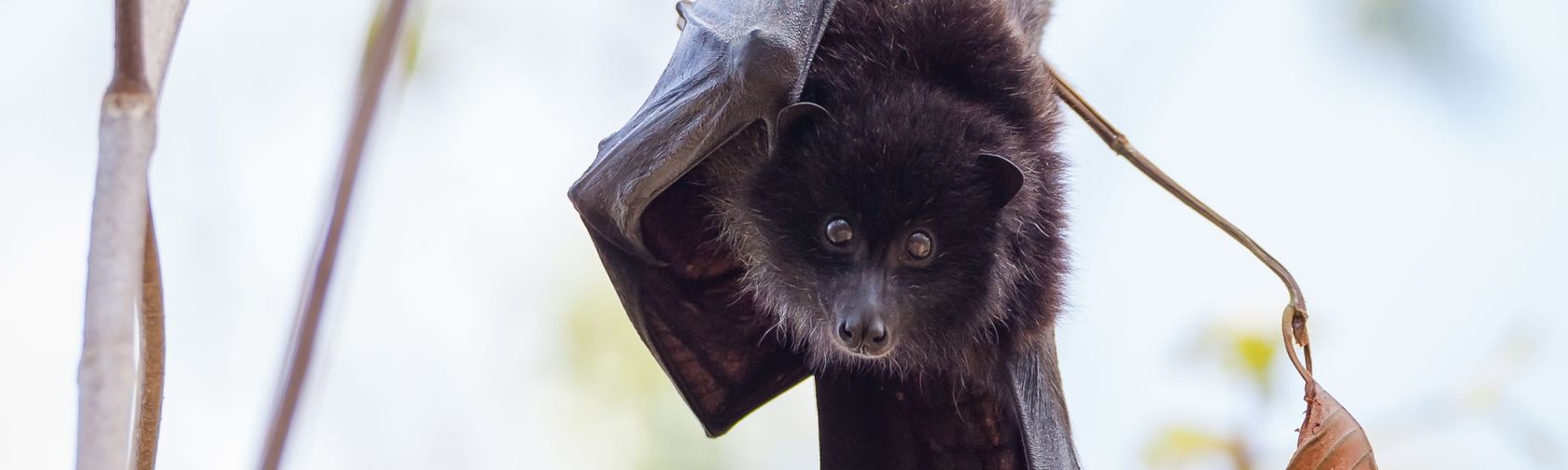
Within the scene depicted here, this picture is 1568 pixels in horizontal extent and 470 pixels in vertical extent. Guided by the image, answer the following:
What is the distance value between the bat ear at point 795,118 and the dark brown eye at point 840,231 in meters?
0.29

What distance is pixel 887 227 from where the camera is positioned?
3914 mm

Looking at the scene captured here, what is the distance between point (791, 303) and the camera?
411 centimetres

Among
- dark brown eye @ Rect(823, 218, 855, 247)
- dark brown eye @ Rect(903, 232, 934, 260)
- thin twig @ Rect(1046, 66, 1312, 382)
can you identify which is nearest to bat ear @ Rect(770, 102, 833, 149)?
dark brown eye @ Rect(823, 218, 855, 247)

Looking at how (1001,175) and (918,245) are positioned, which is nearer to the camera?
(1001,175)

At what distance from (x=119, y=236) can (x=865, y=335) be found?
2.45 m

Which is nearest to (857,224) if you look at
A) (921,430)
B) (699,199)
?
(699,199)

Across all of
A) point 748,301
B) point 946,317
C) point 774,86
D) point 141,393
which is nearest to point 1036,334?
point 946,317

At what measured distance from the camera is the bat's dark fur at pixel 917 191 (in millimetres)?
3855

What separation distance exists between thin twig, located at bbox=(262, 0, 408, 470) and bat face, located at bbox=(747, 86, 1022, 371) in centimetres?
206

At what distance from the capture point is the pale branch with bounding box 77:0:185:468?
4.55 ft

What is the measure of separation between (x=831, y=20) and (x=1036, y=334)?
3.86ft

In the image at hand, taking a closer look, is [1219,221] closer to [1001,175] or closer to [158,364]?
[1001,175]

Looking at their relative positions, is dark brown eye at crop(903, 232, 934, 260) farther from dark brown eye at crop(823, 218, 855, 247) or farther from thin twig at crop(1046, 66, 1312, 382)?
thin twig at crop(1046, 66, 1312, 382)

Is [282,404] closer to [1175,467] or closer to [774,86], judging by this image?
[774,86]
